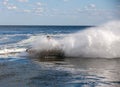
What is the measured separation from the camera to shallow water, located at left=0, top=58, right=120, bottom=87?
13.7 metres

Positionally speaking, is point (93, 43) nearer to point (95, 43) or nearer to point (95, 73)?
point (95, 43)

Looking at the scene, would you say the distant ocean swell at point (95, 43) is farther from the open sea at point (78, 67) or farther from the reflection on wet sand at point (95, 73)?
the reflection on wet sand at point (95, 73)

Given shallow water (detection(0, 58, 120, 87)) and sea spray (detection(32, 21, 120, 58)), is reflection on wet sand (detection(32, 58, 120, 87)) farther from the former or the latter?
sea spray (detection(32, 21, 120, 58))

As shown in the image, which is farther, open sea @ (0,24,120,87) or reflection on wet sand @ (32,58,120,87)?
open sea @ (0,24,120,87)

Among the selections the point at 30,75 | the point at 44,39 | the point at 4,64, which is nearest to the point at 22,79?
the point at 30,75

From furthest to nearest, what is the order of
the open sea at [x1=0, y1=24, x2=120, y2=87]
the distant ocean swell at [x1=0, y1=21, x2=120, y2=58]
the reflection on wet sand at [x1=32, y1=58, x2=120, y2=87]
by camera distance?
the distant ocean swell at [x1=0, y1=21, x2=120, y2=58]
the open sea at [x1=0, y1=24, x2=120, y2=87]
the reflection on wet sand at [x1=32, y1=58, x2=120, y2=87]

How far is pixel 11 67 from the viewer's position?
18.9m

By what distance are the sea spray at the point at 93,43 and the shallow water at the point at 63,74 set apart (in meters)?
2.52

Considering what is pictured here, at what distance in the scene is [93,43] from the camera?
2378 centimetres

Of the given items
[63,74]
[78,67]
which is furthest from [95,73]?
[78,67]

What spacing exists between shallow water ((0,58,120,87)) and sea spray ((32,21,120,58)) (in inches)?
99.2

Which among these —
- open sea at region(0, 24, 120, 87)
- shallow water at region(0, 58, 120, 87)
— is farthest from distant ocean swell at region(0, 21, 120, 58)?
shallow water at region(0, 58, 120, 87)

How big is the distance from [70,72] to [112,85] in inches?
151

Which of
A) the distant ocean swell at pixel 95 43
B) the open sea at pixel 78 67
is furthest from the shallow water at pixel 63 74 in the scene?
the distant ocean swell at pixel 95 43
